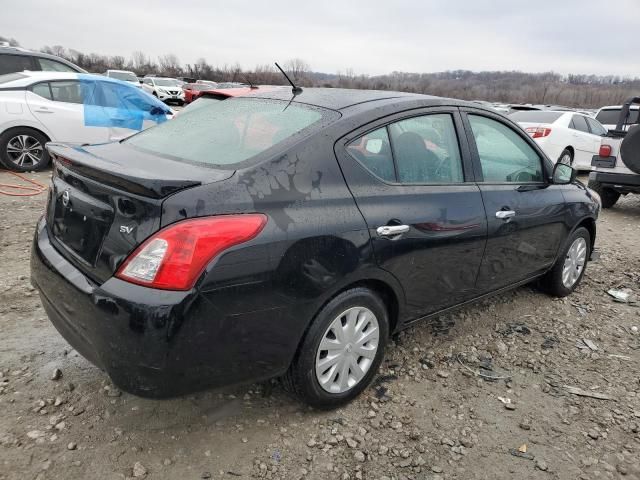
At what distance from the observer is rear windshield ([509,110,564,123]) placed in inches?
414

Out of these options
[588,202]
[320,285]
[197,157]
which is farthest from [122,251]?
[588,202]

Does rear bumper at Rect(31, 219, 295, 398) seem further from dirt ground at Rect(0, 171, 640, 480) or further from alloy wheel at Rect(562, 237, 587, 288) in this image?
alloy wheel at Rect(562, 237, 587, 288)

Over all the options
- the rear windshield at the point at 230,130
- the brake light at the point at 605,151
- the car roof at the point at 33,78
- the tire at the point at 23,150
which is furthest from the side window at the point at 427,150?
the car roof at the point at 33,78

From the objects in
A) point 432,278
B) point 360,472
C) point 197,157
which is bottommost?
point 360,472

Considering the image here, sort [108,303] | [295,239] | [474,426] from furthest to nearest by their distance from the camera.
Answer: [474,426] < [295,239] < [108,303]

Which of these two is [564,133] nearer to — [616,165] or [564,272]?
[616,165]

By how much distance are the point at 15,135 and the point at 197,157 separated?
6.36 meters

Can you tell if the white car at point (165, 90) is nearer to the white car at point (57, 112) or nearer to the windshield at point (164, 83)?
the windshield at point (164, 83)

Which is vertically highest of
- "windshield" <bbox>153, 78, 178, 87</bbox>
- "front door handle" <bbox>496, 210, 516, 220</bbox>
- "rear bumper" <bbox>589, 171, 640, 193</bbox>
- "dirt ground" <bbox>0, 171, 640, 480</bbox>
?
"windshield" <bbox>153, 78, 178, 87</bbox>

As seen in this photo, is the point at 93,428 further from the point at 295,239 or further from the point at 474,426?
the point at 474,426

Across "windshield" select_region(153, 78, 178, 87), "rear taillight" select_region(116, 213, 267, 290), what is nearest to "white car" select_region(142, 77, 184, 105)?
"windshield" select_region(153, 78, 178, 87)

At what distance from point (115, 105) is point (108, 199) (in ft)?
22.5

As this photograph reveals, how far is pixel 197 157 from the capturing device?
2.34m

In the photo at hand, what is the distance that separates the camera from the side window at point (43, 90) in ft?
24.4
